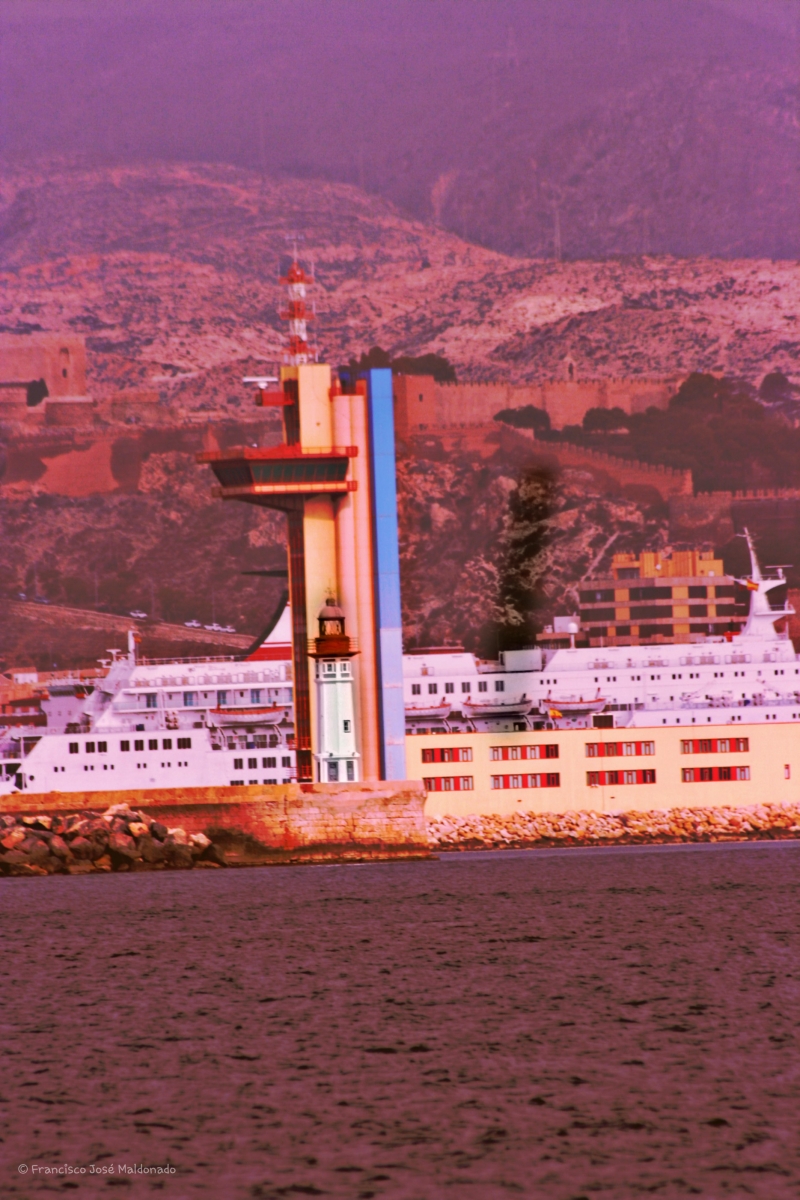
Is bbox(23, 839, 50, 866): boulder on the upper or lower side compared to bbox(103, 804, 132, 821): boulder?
lower

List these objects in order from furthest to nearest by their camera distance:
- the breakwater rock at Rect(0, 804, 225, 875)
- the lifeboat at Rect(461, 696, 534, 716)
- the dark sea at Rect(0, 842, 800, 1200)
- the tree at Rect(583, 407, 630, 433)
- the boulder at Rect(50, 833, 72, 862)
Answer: the tree at Rect(583, 407, 630, 433) → the lifeboat at Rect(461, 696, 534, 716) → the boulder at Rect(50, 833, 72, 862) → the breakwater rock at Rect(0, 804, 225, 875) → the dark sea at Rect(0, 842, 800, 1200)

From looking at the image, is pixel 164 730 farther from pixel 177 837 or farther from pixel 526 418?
pixel 526 418

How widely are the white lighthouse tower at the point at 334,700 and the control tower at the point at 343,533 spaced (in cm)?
20

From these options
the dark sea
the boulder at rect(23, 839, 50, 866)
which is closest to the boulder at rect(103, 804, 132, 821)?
the boulder at rect(23, 839, 50, 866)

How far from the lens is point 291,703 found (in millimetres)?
60594

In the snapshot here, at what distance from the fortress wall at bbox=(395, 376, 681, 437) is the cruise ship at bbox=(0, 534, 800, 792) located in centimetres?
5932

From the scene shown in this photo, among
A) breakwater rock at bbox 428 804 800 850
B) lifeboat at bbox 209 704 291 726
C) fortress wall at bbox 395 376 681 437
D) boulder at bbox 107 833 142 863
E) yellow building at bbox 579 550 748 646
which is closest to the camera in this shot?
boulder at bbox 107 833 142 863

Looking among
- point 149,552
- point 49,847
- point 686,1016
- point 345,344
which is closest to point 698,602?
point 49,847

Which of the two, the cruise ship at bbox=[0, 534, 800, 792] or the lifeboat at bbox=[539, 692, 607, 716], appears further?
the lifeboat at bbox=[539, 692, 607, 716]

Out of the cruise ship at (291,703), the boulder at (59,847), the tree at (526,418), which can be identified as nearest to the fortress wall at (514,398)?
the tree at (526,418)

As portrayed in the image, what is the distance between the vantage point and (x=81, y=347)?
139125 mm

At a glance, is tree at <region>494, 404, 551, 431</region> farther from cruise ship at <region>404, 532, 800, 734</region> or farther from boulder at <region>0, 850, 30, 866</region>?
boulder at <region>0, 850, 30, 866</region>

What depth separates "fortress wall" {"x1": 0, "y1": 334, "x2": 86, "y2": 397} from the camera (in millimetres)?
139000

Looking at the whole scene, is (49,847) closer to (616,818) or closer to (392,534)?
(392,534)
